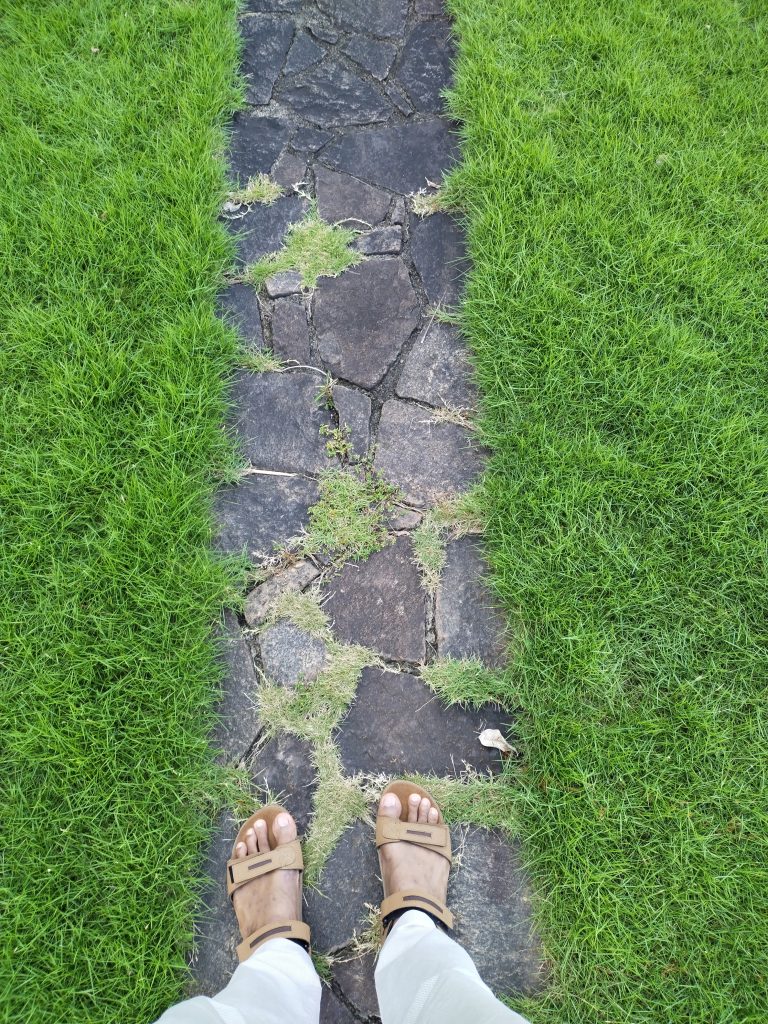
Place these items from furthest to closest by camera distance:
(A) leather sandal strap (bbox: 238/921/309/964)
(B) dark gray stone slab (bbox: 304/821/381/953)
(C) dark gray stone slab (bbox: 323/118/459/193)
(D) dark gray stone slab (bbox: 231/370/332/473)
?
(C) dark gray stone slab (bbox: 323/118/459/193) < (D) dark gray stone slab (bbox: 231/370/332/473) < (B) dark gray stone slab (bbox: 304/821/381/953) < (A) leather sandal strap (bbox: 238/921/309/964)

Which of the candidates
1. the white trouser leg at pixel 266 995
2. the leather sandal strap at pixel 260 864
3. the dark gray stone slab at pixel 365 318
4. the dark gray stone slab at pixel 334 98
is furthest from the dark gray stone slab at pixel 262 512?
the dark gray stone slab at pixel 334 98

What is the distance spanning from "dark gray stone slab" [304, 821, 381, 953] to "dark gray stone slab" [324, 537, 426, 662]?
0.59 metres

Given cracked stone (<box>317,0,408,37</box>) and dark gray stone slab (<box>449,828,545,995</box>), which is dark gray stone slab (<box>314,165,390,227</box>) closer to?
cracked stone (<box>317,0,408,37</box>)

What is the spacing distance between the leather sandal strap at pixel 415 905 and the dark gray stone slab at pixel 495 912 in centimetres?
9

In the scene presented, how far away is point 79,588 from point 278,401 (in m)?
1.01

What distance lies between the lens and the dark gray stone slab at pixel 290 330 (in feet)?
8.23

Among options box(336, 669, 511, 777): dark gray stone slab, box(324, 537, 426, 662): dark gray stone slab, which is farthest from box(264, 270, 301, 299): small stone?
box(336, 669, 511, 777): dark gray stone slab

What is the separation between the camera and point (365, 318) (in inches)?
101

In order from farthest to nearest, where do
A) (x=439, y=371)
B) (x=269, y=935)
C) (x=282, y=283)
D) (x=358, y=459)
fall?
(x=282, y=283), (x=439, y=371), (x=358, y=459), (x=269, y=935)

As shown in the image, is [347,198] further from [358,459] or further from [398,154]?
[358,459]

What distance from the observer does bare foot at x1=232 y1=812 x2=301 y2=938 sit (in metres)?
1.80

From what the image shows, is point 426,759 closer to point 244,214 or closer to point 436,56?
point 244,214

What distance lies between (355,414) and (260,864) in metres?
1.59

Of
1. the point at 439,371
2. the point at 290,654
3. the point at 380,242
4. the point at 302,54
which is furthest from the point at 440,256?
the point at 290,654
